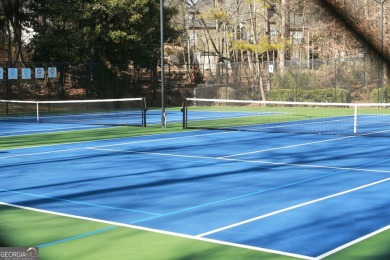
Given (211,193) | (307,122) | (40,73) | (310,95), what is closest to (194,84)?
(310,95)

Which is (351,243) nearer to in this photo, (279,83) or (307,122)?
(307,122)

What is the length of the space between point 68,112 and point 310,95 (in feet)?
43.3

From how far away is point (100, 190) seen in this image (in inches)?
380

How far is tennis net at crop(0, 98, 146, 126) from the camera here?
26.8 m

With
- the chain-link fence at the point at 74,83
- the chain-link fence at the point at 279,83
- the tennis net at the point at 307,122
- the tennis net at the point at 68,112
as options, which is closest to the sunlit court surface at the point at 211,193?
the tennis net at the point at 307,122

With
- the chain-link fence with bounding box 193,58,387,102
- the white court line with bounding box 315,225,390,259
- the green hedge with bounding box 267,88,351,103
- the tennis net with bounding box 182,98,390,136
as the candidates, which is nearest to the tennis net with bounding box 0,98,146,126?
the tennis net with bounding box 182,98,390,136

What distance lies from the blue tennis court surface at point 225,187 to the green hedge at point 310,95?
17.4 meters

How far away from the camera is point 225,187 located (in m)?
9.90

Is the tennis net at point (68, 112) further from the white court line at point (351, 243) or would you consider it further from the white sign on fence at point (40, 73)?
the white court line at point (351, 243)

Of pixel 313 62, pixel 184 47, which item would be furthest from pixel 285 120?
pixel 184 47

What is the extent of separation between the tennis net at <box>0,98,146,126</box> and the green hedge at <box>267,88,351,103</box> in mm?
7972

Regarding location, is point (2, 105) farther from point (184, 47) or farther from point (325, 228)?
→ point (184, 47)

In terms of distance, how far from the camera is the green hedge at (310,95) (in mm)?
33844

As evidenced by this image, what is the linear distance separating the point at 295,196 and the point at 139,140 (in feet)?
30.3
